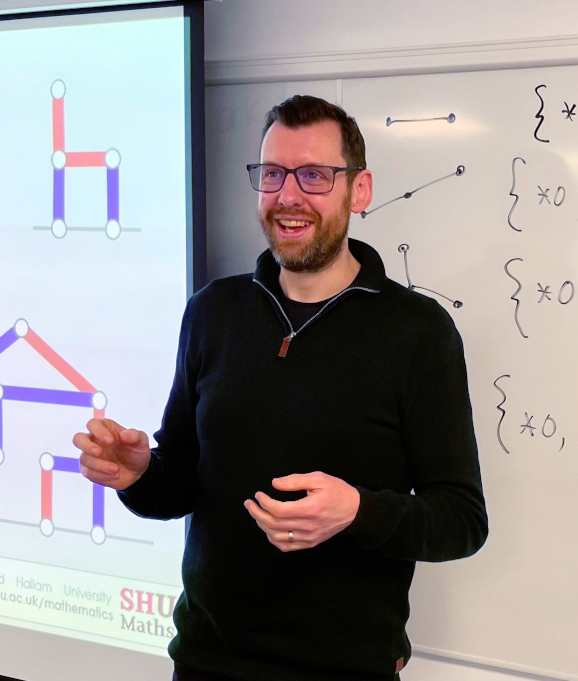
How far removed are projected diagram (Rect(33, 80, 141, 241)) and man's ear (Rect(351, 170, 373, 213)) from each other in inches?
31.4

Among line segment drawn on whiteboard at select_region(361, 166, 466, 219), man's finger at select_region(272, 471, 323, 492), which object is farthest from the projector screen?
man's finger at select_region(272, 471, 323, 492)

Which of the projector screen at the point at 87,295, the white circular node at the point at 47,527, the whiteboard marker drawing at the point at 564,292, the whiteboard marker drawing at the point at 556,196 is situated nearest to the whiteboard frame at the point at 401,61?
the projector screen at the point at 87,295

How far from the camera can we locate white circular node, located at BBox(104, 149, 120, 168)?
1898mm

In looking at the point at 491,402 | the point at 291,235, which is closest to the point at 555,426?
the point at 491,402

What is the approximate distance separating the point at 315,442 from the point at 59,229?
1.17 m

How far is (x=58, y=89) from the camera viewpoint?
6.40 feet

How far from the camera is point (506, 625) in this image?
1759 millimetres

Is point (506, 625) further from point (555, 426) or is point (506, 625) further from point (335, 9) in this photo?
point (335, 9)

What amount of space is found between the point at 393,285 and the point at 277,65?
86cm

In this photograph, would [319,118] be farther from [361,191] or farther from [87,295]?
[87,295]

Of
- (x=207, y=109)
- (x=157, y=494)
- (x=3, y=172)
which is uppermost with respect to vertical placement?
(x=207, y=109)

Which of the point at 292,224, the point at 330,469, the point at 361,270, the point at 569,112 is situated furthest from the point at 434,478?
the point at 569,112

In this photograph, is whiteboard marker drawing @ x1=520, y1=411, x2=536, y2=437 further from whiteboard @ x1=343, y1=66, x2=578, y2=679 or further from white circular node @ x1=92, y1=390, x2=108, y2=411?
white circular node @ x1=92, y1=390, x2=108, y2=411

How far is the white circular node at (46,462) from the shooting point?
6.79ft
